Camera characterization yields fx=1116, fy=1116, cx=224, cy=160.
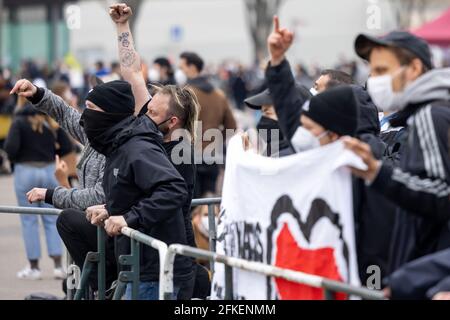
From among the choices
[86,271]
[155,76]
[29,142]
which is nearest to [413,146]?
[86,271]

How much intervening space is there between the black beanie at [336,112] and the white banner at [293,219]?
0.54ft

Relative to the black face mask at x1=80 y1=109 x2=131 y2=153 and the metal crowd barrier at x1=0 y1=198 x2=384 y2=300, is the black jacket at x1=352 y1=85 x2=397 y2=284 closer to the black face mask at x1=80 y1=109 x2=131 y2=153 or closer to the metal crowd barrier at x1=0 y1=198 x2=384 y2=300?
the metal crowd barrier at x1=0 y1=198 x2=384 y2=300

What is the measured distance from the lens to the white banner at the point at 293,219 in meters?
4.93

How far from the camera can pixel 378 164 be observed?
4.71 meters

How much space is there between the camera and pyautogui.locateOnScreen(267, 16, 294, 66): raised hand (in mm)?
5414

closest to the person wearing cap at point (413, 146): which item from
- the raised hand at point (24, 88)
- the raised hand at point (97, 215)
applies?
the raised hand at point (97, 215)

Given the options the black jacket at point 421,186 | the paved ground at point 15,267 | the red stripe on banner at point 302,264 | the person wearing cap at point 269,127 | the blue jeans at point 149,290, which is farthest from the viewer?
the paved ground at point 15,267

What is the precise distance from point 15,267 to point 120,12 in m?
4.50

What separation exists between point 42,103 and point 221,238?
8.39 feet

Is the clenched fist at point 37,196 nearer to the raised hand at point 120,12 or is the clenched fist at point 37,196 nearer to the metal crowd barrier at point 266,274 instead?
the raised hand at point 120,12

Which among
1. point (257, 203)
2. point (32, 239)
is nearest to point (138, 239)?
point (257, 203)

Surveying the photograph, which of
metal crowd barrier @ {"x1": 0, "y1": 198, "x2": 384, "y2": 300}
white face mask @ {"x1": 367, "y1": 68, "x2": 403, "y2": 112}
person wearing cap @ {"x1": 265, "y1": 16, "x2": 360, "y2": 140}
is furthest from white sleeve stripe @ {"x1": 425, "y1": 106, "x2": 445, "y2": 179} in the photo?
person wearing cap @ {"x1": 265, "y1": 16, "x2": 360, "y2": 140}

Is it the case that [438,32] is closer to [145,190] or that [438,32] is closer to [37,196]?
[37,196]
